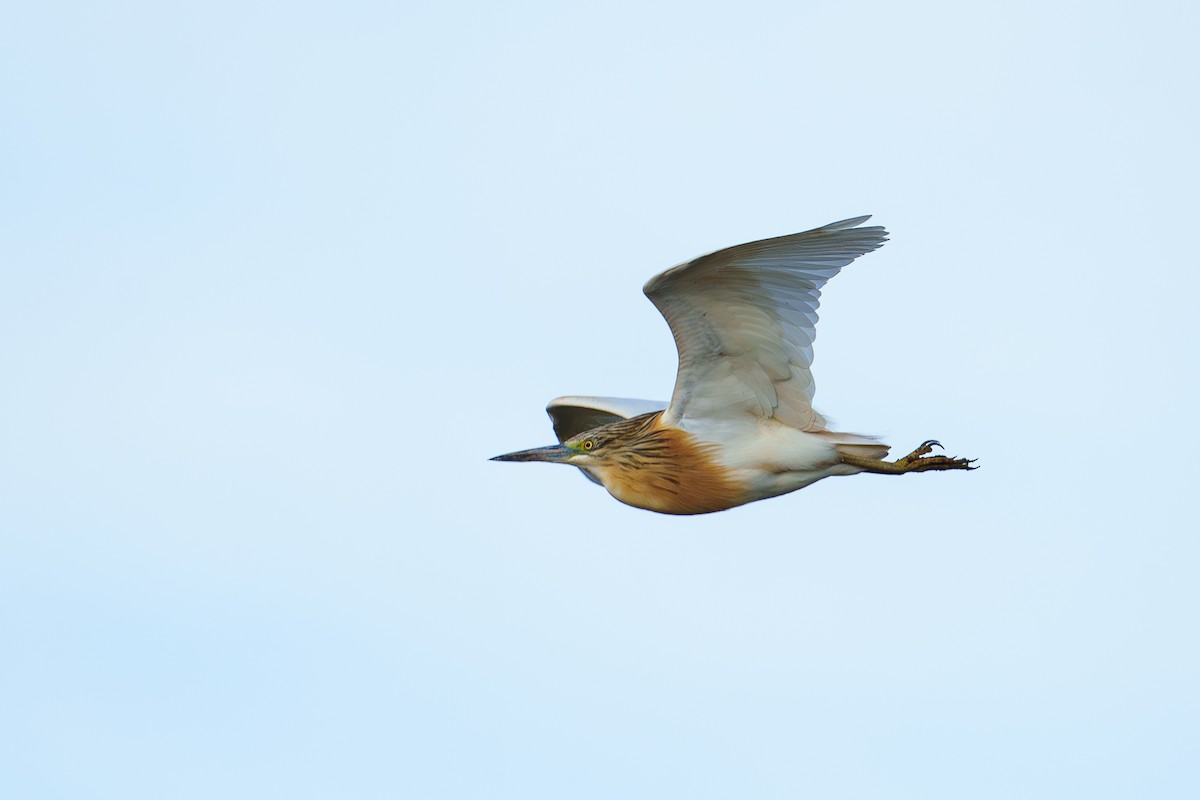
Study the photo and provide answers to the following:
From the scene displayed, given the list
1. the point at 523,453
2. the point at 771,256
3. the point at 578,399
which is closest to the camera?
the point at 771,256

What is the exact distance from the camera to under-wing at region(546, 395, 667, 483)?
18625 millimetres

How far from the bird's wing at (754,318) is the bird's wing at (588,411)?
2.18m

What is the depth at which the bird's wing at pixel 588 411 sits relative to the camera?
18.6 meters

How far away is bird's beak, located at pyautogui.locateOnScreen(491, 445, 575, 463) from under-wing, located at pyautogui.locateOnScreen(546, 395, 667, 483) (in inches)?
52.7

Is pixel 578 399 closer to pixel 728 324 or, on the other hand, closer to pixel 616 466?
pixel 616 466

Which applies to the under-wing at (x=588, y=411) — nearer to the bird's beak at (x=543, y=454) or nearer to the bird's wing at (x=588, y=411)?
the bird's wing at (x=588, y=411)

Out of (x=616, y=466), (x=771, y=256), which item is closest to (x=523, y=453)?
(x=616, y=466)

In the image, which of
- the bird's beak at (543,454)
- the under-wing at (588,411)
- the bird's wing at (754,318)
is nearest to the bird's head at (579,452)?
the bird's beak at (543,454)

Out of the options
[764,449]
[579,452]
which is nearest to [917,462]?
[764,449]

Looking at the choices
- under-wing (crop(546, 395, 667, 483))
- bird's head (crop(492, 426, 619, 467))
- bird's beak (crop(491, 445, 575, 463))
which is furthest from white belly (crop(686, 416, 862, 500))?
under-wing (crop(546, 395, 667, 483))

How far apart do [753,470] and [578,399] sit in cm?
332

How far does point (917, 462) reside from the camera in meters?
16.2

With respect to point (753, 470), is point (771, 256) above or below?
above

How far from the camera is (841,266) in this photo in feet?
49.8
